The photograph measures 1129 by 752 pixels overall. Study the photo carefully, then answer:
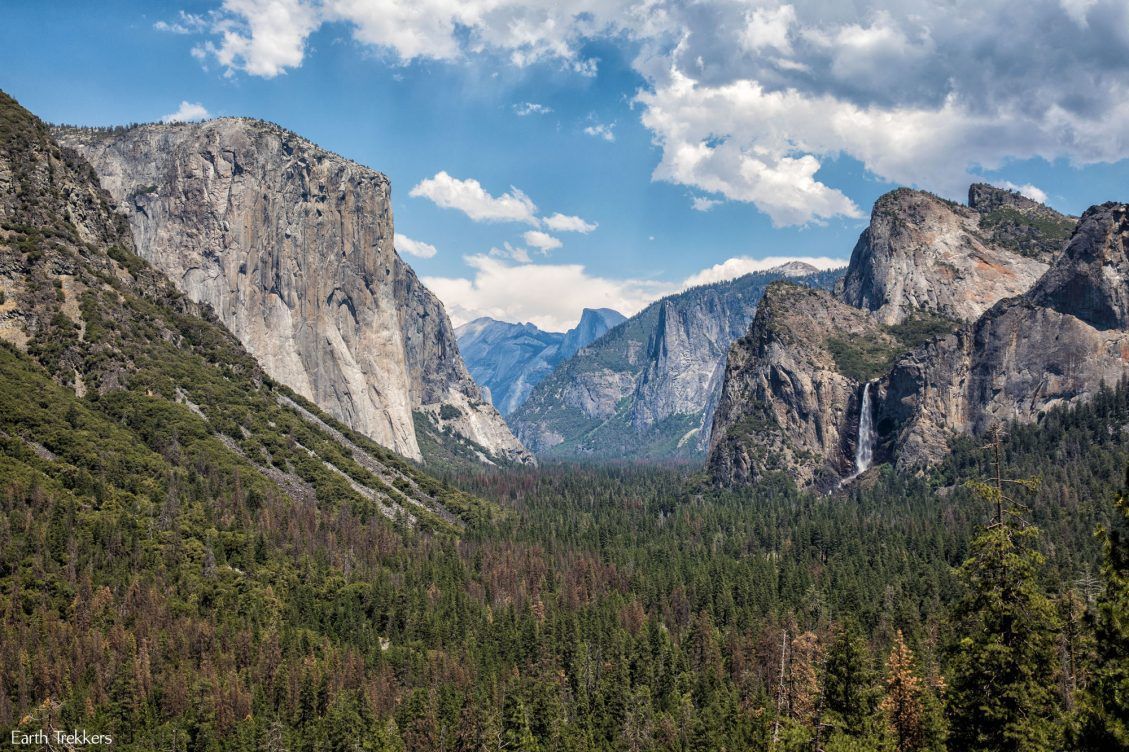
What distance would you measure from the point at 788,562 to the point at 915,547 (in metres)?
25.1

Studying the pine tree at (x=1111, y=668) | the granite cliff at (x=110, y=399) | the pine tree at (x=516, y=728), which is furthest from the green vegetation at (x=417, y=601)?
the granite cliff at (x=110, y=399)

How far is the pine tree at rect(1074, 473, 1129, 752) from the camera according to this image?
26.9 m

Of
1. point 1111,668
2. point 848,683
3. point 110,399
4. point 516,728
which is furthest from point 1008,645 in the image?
point 110,399

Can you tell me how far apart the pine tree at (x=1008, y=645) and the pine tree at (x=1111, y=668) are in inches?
236

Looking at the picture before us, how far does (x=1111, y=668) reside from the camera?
1112 inches

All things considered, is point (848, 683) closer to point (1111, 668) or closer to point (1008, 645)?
point (1008, 645)

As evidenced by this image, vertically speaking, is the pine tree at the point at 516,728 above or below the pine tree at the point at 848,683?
below

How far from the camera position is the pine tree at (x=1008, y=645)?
3553 centimetres

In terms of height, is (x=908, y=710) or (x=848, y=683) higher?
(x=848, y=683)

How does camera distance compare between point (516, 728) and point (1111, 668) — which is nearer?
point (1111, 668)

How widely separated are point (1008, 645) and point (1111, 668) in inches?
315

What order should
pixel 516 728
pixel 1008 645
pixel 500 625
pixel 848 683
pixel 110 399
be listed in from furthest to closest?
pixel 110 399, pixel 500 625, pixel 516 728, pixel 848 683, pixel 1008 645

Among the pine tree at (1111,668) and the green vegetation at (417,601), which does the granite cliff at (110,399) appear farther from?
the pine tree at (1111,668)

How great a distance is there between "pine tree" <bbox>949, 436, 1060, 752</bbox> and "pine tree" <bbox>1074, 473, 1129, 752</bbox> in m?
5.99
